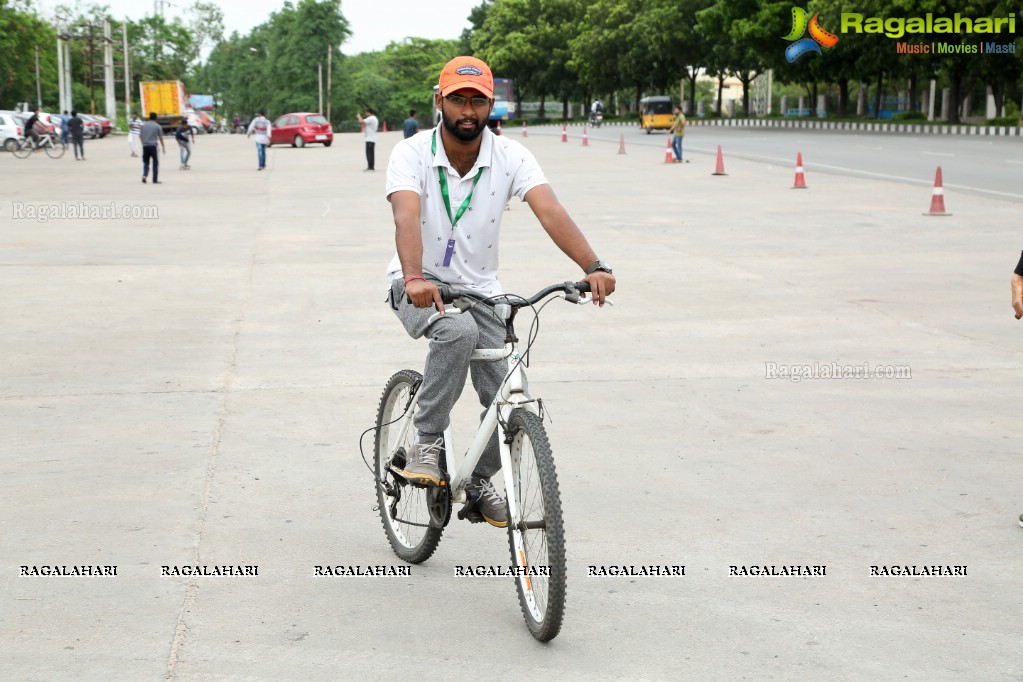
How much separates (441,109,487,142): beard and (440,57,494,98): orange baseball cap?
9 centimetres

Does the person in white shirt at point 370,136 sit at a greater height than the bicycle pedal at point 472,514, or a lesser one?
greater

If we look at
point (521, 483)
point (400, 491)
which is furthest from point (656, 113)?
point (521, 483)

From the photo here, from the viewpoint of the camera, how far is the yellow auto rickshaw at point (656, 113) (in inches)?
2421

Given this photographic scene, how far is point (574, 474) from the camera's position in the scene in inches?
231

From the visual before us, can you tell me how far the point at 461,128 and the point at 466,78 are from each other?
0.16 meters

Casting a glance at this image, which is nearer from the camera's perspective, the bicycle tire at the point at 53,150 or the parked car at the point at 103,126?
the bicycle tire at the point at 53,150

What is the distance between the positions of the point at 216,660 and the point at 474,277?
1.50 meters

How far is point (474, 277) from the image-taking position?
443 centimetres

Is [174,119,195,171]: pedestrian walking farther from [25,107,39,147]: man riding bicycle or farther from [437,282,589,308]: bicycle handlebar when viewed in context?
[437,282,589,308]: bicycle handlebar

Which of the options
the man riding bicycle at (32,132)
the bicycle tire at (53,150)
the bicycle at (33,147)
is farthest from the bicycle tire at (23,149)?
the bicycle tire at (53,150)

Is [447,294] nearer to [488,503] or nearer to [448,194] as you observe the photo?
[448,194]

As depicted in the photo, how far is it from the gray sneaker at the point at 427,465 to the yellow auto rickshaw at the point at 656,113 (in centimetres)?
5787

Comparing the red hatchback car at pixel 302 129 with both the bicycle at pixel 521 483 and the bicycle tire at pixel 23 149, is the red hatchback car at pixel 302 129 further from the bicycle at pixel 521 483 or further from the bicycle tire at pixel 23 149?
the bicycle at pixel 521 483

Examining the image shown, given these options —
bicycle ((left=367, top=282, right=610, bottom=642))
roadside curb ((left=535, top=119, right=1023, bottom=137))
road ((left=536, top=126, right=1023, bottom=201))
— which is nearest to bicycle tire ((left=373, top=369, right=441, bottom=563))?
bicycle ((left=367, top=282, right=610, bottom=642))
